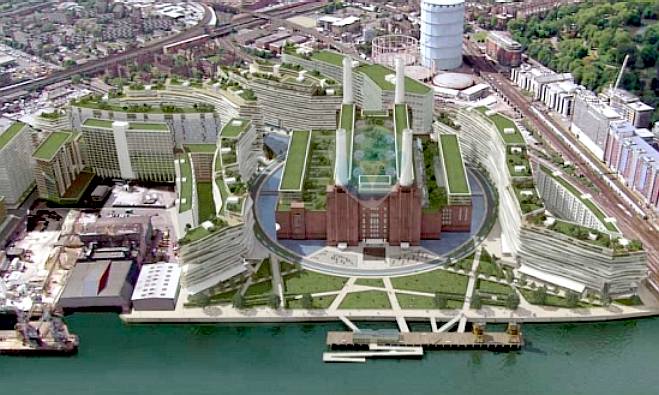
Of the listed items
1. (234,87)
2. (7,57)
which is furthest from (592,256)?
(7,57)

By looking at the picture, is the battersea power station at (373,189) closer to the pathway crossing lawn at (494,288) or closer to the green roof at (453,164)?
the green roof at (453,164)

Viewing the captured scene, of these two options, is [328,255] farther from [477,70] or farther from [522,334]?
[477,70]

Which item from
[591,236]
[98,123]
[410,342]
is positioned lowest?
[410,342]

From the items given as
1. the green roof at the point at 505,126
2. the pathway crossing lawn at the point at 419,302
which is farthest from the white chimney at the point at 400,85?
the pathway crossing lawn at the point at 419,302

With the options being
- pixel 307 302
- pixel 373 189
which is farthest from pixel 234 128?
pixel 307 302

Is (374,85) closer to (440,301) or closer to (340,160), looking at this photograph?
(340,160)
